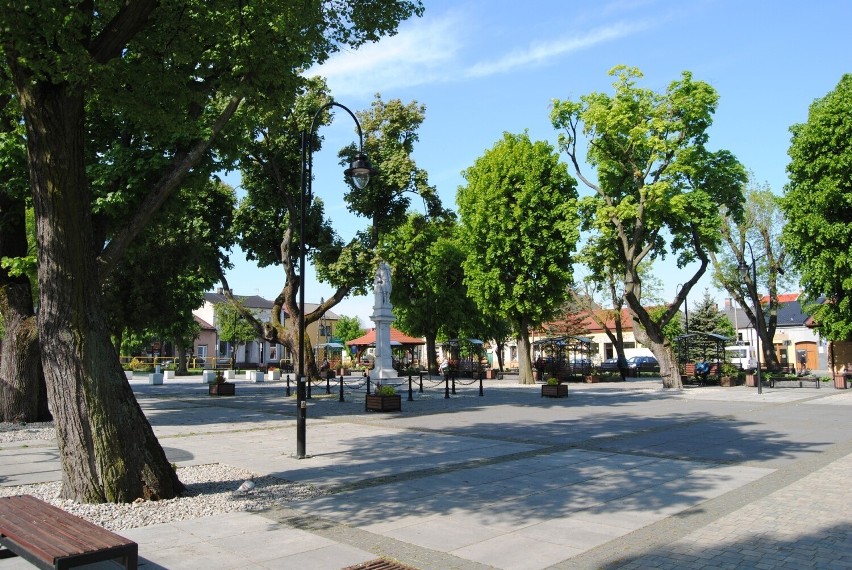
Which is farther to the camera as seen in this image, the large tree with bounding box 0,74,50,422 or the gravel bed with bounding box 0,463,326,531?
the large tree with bounding box 0,74,50,422

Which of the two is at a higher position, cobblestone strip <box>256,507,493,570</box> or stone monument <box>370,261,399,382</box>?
stone monument <box>370,261,399,382</box>

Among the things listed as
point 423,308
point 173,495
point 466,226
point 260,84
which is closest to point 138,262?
point 260,84

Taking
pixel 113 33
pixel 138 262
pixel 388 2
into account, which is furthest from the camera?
pixel 138 262

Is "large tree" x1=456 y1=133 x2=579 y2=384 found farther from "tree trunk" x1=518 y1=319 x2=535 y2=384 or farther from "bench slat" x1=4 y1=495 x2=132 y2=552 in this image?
"bench slat" x1=4 y1=495 x2=132 y2=552

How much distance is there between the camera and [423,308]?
4422 cm

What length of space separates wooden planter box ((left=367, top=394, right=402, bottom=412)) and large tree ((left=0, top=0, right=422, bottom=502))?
36.3ft

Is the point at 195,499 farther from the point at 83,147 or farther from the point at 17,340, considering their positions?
the point at 17,340

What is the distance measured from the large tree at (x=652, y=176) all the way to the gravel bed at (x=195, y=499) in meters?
23.9

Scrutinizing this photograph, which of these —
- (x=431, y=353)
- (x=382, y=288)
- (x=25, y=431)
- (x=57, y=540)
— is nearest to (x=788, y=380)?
(x=382, y=288)

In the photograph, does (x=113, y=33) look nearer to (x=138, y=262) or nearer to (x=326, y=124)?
(x=138, y=262)

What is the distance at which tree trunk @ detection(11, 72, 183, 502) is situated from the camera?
703cm

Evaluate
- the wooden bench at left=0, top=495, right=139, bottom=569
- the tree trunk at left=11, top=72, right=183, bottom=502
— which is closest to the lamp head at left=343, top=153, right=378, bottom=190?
the tree trunk at left=11, top=72, right=183, bottom=502

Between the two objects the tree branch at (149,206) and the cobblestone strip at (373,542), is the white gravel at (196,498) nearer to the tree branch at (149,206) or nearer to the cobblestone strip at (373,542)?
the cobblestone strip at (373,542)

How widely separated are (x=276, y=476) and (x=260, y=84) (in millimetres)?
5917
